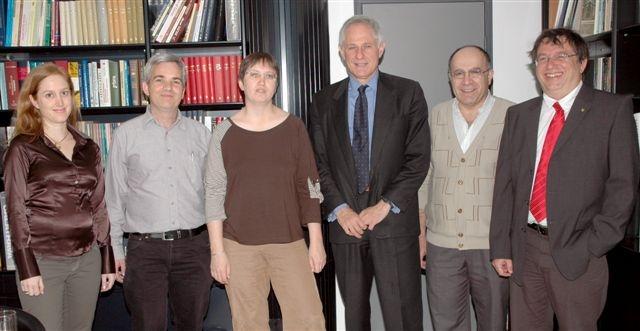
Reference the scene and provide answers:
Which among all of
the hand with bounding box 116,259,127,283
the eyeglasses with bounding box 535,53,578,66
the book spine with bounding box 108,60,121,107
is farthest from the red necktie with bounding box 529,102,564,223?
the book spine with bounding box 108,60,121,107

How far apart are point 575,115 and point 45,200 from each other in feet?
7.24

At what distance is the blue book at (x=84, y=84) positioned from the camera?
357 centimetres

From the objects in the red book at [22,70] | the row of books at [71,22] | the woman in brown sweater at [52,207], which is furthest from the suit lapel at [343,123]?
the red book at [22,70]

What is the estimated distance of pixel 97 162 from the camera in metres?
2.60

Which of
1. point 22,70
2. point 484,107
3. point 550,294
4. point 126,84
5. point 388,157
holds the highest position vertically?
point 22,70

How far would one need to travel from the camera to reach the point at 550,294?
7.77ft

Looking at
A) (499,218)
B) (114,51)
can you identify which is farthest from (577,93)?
(114,51)

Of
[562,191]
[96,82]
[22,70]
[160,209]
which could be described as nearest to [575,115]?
[562,191]

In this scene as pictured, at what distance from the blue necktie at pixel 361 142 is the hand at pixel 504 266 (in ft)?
2.20

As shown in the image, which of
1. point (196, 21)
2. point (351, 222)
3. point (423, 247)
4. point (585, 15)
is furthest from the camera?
point (196, 21)

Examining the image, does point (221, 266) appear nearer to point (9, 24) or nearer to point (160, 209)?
point (160, 209)

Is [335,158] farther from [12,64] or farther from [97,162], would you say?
[12,64]

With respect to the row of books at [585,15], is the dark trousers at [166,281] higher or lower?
lower

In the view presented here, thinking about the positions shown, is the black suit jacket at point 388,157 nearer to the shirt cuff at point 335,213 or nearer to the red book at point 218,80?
the shirt cuff at point 335,213
